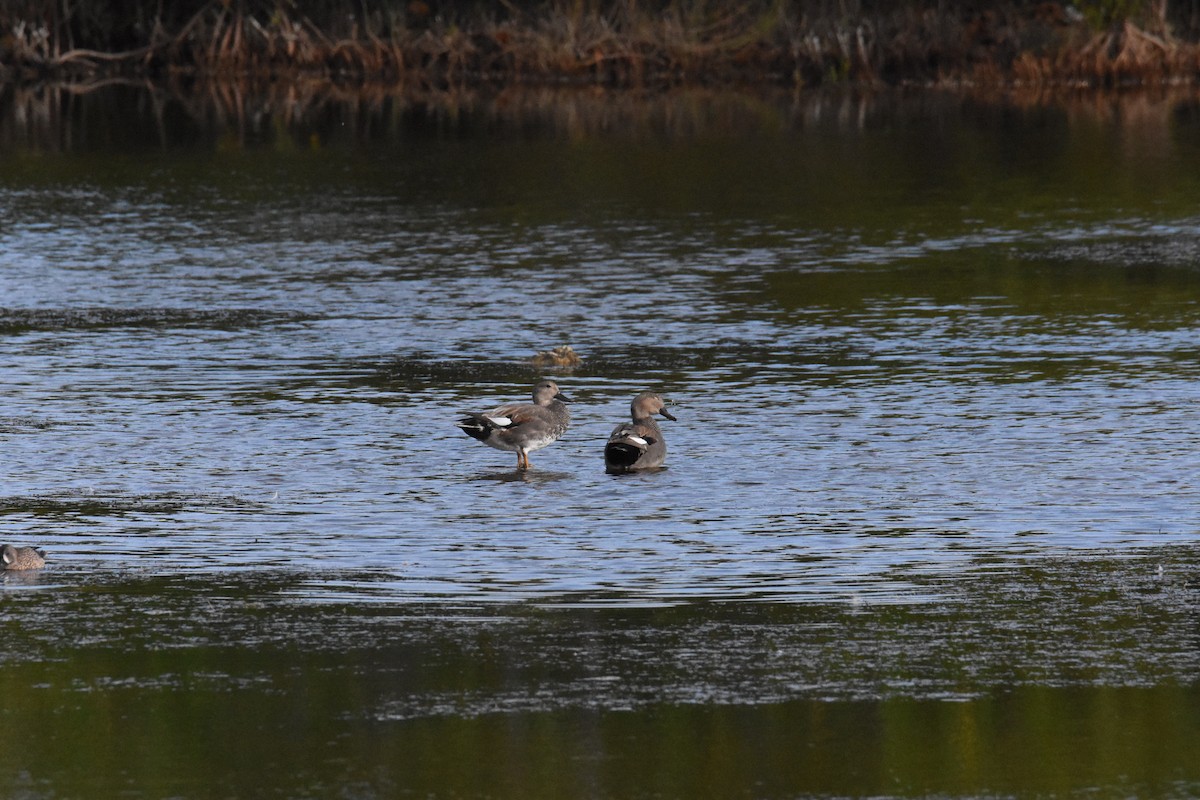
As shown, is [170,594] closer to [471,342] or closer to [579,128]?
[471,342]

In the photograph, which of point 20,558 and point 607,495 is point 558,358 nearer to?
point 607,495

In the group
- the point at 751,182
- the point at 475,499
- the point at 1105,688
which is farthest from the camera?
the point at 751,182

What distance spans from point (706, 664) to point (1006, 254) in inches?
567

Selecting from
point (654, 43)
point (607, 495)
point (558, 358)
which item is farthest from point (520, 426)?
point (654, 43)

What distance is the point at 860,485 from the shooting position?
1214 cm

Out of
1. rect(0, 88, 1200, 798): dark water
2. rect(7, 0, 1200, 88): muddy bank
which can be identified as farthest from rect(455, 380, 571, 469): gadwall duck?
rect(7, 0, 1200, 88): muddy bank

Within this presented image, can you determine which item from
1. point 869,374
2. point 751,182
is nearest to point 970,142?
point 751,182

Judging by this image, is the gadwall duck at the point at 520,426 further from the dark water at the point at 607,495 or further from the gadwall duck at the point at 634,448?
the gadwall duck at the point at 634,448

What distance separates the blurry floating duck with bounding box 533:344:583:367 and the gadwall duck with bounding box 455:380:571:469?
313 centimetres

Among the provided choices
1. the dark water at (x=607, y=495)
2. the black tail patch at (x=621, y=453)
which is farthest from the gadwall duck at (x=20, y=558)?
the black tail patch at (x=621, y=453)

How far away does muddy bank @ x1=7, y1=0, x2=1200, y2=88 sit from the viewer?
45344 mm

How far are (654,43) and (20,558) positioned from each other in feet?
129

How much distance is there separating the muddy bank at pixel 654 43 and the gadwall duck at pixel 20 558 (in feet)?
118

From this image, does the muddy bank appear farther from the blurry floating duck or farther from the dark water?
the blurry floating duck
